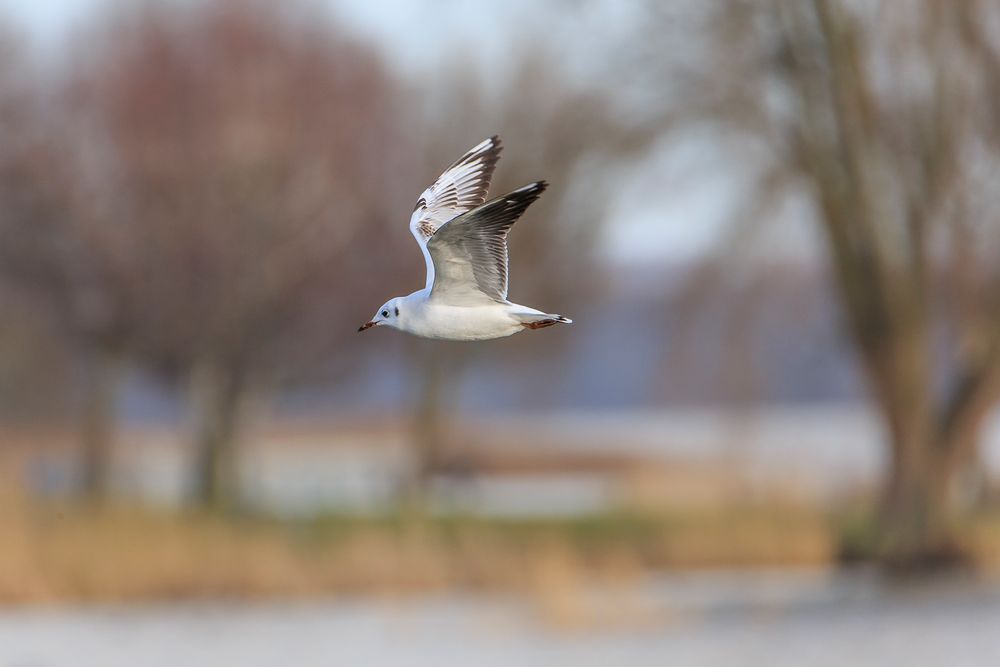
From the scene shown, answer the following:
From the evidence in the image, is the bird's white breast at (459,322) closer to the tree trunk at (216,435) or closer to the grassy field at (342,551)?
the grassy field at (342,551)

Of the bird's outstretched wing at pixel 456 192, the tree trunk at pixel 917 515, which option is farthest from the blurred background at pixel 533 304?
the bird's outstretched wing at pixel 456 192

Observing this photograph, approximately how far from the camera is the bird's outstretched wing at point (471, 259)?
5969mm

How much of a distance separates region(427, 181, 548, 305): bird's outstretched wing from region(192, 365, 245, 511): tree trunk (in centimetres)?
1759

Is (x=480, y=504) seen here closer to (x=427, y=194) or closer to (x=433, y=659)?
(x=433, y=659)

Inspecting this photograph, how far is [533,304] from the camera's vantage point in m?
27.7

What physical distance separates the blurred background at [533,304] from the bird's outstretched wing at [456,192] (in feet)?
31.7

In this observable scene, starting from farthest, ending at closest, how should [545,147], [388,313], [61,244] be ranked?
[61,244] < [545,147] < [388,313]

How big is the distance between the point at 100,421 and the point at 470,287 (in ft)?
75.1

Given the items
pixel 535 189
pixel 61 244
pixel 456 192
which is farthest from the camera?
pixel 61 244

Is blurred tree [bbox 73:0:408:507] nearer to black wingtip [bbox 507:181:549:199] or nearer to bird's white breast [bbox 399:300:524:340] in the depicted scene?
bird's white breast [bbox 399:300:524:340]

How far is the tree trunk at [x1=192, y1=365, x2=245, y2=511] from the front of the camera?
78.8 ft

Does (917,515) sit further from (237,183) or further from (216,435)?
(237,183)

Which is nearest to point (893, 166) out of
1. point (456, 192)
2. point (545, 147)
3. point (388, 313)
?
point (545, 147)

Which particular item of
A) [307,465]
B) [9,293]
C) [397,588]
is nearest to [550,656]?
[397,588]
